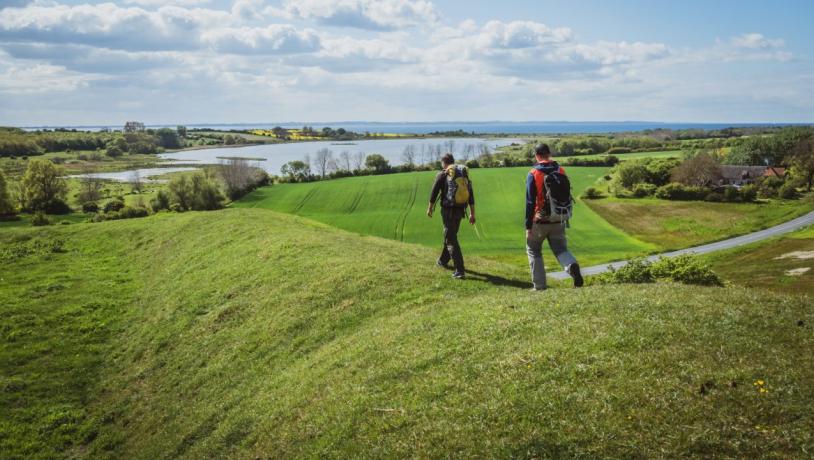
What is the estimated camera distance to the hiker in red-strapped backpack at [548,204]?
12750 mm

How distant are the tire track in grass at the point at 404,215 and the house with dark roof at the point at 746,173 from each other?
72.1 metres

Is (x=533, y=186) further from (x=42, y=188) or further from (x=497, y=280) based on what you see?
(x=42, y=188)

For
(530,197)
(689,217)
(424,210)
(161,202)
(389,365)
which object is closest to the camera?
(389,365)

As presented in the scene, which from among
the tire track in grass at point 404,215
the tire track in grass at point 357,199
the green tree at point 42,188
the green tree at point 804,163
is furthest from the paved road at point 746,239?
the green tree at point 42,188

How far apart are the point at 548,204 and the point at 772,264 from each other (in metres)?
47.6

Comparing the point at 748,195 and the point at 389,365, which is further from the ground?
the point at 389,365

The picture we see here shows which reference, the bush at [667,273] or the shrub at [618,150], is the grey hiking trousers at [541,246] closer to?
the bush at [667,273]

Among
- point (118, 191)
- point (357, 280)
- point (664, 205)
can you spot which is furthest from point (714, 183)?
point (118, 191)

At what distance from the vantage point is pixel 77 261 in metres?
29.6

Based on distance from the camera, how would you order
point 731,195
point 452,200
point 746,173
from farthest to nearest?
point 746,173
point 731,195
point 452,200

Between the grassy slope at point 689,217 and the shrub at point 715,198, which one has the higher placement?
the shrub at point 715,198

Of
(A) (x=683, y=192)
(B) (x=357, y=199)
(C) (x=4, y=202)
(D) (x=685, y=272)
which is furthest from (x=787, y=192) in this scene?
(C) (x=4, y=202)

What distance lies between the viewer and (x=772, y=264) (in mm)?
48094

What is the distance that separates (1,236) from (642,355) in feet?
143
